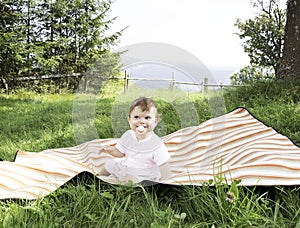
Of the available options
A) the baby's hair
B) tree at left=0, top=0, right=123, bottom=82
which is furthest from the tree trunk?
tree at left=0, top=0, right=123, bottom=82

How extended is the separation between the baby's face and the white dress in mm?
43

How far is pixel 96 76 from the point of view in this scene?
339 cm

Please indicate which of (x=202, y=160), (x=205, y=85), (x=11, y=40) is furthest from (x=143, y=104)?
(x=11, y=40)

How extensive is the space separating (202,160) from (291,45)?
3.46m

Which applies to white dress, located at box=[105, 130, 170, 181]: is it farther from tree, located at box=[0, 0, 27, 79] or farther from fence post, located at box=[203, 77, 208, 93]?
tree, located at box=[0, 0, 27, 79]

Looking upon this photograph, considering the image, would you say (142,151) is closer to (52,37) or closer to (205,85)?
(205,85)

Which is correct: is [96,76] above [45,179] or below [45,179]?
above

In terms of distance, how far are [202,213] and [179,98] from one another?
1332 mm

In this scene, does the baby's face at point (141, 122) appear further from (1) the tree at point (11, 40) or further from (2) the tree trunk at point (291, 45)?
(1) the tree at point (11, 40)

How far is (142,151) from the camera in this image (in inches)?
96.6

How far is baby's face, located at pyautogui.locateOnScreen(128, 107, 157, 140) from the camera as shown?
2.44m

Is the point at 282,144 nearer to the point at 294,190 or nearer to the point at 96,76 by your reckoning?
the point at 294,190

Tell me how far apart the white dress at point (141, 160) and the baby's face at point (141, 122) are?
4 cm

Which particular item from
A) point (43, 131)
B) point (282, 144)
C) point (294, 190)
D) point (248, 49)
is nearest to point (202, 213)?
point (294, 190)
